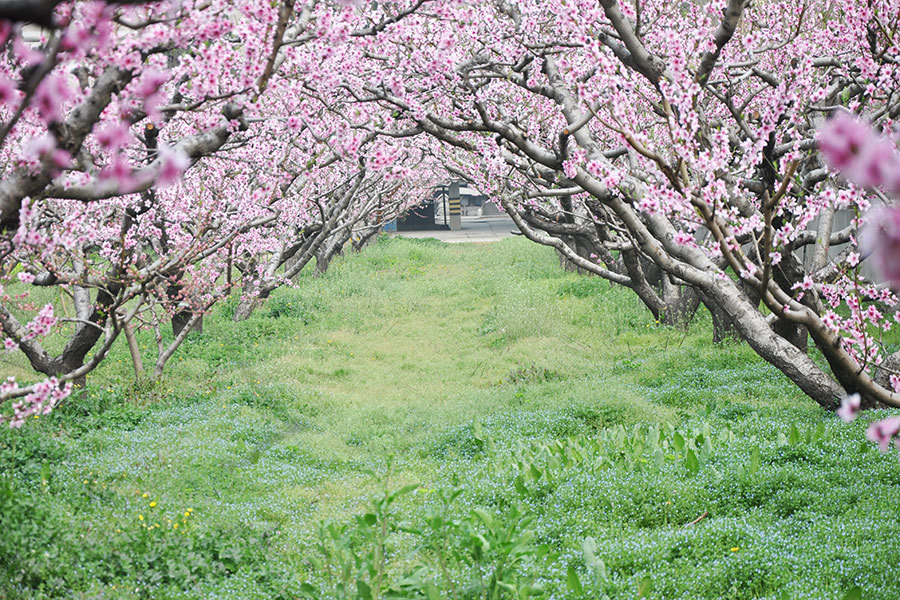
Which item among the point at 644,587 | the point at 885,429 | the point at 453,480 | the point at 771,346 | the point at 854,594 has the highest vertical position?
the point at 885,429

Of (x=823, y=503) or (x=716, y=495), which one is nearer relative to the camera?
(x=823, y=503)

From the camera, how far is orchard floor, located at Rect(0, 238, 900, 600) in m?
4.47

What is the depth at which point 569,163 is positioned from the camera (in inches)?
270

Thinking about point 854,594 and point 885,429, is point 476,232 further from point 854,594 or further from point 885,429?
point 885,429

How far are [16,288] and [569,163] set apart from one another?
17.5 meters

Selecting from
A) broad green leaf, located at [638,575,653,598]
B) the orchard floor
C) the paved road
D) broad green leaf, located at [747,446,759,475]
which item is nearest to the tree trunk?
the orchard floor

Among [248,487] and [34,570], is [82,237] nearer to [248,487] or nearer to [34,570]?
[248,487]

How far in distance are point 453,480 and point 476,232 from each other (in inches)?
1390

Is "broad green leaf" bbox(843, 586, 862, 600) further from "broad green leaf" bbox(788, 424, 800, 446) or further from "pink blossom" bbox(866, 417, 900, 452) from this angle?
"broad green leaf" bbox(788, 424, 800, 446)

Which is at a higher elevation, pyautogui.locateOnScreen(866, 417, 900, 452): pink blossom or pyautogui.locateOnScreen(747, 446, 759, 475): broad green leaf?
pyautogui.locateOnScreen(866, 417, 900, 452): pink blossom

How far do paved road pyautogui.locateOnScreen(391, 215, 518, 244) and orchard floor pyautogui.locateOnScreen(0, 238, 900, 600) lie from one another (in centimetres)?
2404

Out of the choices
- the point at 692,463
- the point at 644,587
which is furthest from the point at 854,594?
the point at 692,463

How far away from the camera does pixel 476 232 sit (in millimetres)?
41562

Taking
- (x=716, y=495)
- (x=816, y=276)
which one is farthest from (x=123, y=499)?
(x=816, y=276)
